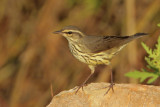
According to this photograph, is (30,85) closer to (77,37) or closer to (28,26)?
(28,26)

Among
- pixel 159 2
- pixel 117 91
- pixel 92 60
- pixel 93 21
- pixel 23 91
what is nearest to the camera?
pixel 117 91

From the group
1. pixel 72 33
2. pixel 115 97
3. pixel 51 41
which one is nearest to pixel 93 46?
pixel 72 33

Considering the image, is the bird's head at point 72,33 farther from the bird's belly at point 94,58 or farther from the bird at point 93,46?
the bird's belly at point 94,58

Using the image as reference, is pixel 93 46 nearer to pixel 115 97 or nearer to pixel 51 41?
pixel 115 97

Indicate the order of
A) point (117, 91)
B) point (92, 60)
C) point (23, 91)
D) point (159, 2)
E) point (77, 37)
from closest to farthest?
point (117, 91) → point (92, 60) → point (77, 37) → point (159, 2) → point (23, 91)

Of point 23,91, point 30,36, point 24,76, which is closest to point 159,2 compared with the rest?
point 30,36

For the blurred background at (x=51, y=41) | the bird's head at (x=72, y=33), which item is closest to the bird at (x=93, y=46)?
the bird's head at (x=72, y=33)
